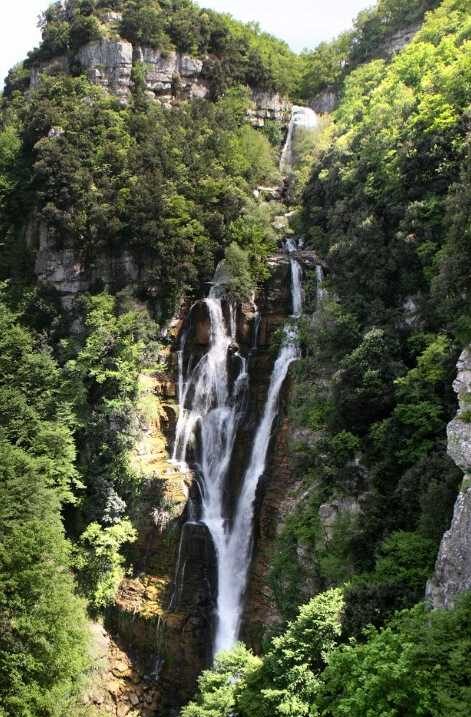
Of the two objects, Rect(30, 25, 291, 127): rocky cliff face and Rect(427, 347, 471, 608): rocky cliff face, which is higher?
Rect(30, 25, 291, 127): rocky cliff face

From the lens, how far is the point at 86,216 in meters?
33.8

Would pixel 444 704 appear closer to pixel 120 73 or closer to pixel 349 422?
pixel 349 422

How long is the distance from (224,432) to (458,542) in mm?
15966

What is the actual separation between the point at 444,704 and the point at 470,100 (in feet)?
79.7

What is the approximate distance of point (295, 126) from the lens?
4778cm

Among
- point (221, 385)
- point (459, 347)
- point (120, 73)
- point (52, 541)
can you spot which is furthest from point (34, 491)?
point (120, 73)

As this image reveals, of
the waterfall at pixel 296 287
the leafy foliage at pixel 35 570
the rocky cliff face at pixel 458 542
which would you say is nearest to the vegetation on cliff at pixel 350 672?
the rocky cliff face at pixel 458 542

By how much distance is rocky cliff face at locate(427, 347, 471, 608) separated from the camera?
13.0 metres

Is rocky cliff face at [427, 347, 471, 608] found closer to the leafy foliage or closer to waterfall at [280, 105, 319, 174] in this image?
the leafy foliage

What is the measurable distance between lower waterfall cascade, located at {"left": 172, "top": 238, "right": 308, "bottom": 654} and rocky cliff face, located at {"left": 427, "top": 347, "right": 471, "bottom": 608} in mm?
11970

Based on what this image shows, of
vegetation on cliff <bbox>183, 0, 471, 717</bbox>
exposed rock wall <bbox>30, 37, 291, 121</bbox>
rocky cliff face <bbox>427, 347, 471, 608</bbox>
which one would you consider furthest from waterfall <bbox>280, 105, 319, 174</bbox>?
rocky cliff face <bbox>427, 347, 471, 608</bbox>

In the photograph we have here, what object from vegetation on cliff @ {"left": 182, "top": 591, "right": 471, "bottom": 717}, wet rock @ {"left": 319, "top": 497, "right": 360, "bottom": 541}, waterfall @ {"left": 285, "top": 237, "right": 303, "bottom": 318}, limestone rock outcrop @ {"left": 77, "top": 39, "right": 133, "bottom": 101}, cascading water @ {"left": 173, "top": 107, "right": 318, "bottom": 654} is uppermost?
limestone rock outcrop @ {"left": 77, "top": 39, "right": 133, "bottom": 101}

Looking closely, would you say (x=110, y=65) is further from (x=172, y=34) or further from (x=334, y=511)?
(x=334, y=511)

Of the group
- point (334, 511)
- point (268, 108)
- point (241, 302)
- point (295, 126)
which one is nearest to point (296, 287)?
point (241, 302)
